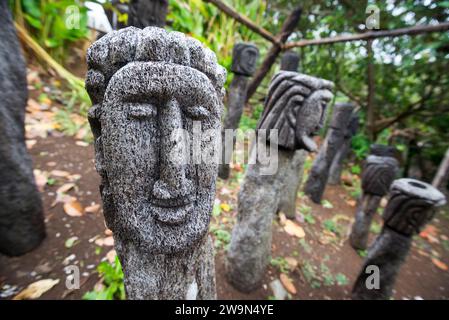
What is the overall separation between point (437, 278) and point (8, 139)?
4.22 m

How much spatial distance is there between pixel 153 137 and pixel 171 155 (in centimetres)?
9

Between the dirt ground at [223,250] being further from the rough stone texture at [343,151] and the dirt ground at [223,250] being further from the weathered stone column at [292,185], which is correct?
the rough stone texture at [343,151]

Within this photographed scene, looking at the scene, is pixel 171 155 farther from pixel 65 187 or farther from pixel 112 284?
pixel 65 187

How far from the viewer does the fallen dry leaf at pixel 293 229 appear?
270cm

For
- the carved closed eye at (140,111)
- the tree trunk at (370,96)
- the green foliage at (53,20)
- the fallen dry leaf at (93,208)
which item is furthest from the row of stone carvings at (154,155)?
the tree trunk at (370,96)

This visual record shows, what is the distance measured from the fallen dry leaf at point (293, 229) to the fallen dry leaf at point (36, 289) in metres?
2.18


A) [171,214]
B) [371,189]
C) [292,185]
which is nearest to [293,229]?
[292,185]

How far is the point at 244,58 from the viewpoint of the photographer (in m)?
2.87

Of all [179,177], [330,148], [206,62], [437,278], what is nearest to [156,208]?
[179,177]

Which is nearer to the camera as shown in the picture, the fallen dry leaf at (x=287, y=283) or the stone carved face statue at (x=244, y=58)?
the fallen dry leaf at (x=287, y=283)

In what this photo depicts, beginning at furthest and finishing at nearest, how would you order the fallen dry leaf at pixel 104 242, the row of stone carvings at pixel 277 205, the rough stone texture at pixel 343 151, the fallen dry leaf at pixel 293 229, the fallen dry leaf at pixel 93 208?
the rough stone texture at pixel 343 151, the fallen dry leaf at pixel 293 229, the fallen dry leaf at pixel 93 208, the fallen dry leaf at pixel 104 242, the row of stone carvings at pixel 277 205

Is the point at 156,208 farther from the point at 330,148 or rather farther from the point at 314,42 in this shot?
the point at 330,148

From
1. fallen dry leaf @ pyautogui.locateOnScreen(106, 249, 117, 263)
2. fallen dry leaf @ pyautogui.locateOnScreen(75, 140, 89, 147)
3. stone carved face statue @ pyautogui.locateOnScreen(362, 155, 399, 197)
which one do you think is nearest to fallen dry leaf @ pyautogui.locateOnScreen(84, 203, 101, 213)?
fallen dry leaf @ pyautogui.locateOnScreen(106, 249, 117, 263)

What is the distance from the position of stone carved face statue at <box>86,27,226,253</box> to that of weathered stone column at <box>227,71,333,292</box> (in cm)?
77
